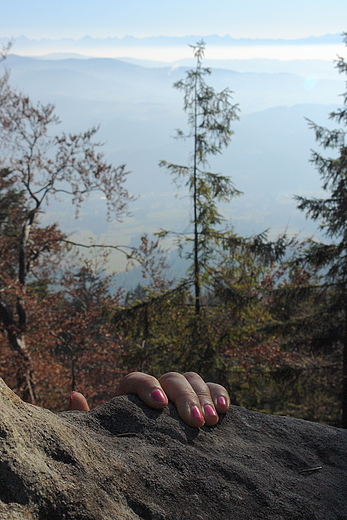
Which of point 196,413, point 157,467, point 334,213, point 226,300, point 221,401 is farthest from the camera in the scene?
point 226,300

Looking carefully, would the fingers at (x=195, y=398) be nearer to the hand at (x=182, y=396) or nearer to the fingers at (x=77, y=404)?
the hand at (x=182, y=396)

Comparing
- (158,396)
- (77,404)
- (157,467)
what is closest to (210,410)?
(158,396)

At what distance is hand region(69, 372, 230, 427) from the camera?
159cm

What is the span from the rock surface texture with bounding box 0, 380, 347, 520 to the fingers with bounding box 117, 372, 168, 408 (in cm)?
4

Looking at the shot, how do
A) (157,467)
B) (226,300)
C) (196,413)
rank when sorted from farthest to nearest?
(226,300)
(196,413)
(157,467)

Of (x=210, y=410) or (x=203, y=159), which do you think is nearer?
(x=210, y=410)

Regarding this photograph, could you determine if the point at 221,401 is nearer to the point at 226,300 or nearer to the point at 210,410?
the point at 210,410

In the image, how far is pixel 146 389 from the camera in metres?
1.63

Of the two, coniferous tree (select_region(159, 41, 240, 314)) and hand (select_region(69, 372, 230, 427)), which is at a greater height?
coniferous tree (select_region(159, 41, 240, 314))

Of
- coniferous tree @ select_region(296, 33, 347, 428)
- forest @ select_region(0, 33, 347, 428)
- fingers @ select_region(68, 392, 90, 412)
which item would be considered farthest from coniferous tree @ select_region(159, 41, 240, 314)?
fingers @ select_region(68, 392, 90, 412)

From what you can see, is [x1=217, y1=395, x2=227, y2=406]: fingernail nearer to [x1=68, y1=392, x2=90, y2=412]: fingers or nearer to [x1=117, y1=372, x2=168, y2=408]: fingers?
[x1=117, y1=372, x2=168, y2=408]: fingers

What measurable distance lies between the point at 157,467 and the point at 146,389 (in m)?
0.36

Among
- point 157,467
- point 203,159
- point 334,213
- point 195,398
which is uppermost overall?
point 203,159

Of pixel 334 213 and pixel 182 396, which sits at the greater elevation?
pixel 334 213
